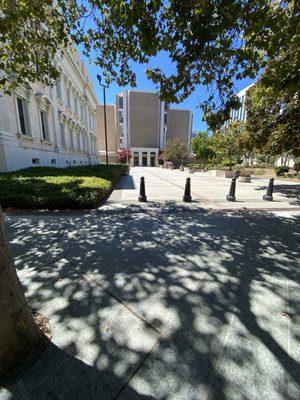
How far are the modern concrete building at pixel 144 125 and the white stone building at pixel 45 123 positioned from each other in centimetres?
3349

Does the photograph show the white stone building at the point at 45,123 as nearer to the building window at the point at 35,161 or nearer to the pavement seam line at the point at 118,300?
the building window at the point at 35,161

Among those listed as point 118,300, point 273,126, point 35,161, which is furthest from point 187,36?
point 35,161

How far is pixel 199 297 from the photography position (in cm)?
257

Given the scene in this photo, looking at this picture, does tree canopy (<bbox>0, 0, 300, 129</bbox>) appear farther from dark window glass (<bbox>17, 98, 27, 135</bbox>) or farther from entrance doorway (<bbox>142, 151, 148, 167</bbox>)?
entrance doorway (<bbox>142, 151, 148, 167</bbox>)

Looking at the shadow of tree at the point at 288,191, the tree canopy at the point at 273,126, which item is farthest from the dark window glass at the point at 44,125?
the shadow of tree at the point at 288,191

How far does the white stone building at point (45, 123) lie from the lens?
11.2m

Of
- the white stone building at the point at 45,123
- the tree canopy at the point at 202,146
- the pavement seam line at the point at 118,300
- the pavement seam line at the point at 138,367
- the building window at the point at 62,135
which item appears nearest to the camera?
the pavement seam line at the point at 138,367

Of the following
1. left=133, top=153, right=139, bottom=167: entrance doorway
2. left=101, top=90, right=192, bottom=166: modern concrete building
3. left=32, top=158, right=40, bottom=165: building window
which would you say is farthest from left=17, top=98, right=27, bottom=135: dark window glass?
left=133, top=153, right=139, bottom=167: entrance doorway

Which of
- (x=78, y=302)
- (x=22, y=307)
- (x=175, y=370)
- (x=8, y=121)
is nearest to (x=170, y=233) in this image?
(x=78, y=302)

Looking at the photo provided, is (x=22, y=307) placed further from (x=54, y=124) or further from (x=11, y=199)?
(x=54, y=124)

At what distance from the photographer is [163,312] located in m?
2.30

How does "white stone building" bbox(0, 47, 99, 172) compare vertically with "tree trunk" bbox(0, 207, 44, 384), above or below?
above

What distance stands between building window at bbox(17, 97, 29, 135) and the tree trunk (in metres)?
14.8

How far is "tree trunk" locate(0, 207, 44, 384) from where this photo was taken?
4.99 feet
